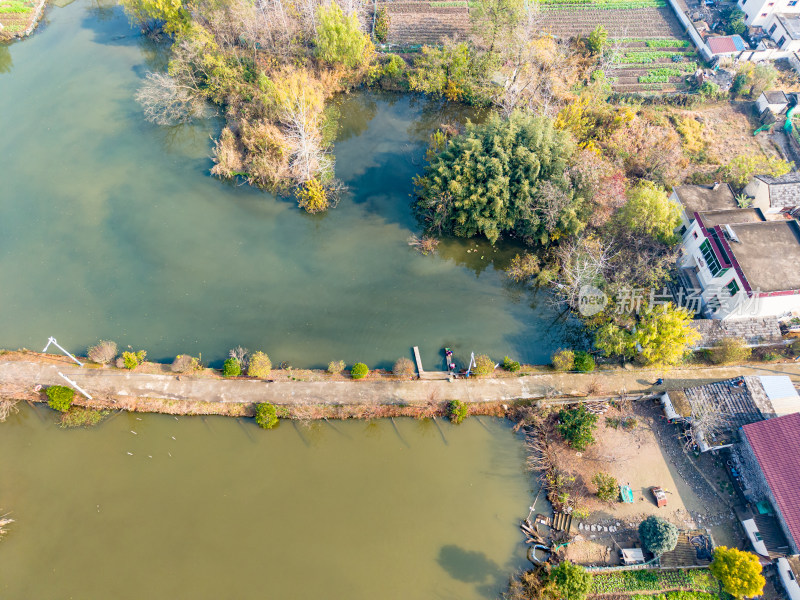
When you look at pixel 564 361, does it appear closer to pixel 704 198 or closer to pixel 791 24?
pixel 704 198

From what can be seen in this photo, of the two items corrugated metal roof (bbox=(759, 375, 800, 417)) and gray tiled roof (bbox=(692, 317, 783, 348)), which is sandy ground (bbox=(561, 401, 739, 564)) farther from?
gray tiled roof (bbox=(692, 317, 783, 348))

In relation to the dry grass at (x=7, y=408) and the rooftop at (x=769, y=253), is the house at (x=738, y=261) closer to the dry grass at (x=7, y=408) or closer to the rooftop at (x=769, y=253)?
the rooftop at (x=769, y=253)

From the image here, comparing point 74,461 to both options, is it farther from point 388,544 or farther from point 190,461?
point 388,544

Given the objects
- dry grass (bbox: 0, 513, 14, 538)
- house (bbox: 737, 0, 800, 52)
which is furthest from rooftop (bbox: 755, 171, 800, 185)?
dry grass (bbox: 0, 513, 14, 538)

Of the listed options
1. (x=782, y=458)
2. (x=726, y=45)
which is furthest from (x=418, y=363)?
(x=726, y=45)

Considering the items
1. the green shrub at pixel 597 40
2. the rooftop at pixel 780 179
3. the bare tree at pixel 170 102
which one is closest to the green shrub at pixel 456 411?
the rooftop at pixel 780 179
